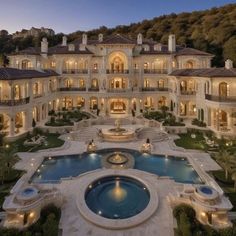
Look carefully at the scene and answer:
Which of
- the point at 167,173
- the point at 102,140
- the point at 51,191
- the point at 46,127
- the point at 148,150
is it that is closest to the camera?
the point at 51,191

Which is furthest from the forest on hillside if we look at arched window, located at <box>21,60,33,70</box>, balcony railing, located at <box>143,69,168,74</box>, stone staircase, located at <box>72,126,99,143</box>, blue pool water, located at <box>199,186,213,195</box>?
A: blue pool water, located at <box>199,186,213,195</box>

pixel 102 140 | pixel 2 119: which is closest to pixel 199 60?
pixel 102 140

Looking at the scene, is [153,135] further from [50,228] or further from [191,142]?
[50,228]

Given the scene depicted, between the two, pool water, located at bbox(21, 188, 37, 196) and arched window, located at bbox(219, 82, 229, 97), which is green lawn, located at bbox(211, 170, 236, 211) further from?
arched window, located at bbox(219, 82, 229, 97)

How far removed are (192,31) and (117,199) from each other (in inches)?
3047

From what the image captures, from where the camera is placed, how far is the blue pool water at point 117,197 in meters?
15.3

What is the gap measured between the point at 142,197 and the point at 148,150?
424 inches

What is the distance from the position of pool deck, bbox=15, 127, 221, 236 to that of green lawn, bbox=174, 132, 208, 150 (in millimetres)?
1341

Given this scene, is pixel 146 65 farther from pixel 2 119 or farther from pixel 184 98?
pixel 2 119

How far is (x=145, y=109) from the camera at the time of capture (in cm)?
4931

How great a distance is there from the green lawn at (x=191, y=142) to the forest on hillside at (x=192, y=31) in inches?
1363

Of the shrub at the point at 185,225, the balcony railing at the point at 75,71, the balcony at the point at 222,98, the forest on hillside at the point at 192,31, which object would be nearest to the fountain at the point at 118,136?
the balcony at the point at 222,98

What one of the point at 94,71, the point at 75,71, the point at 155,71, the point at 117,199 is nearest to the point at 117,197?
the point at 117,199

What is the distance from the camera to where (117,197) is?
55.5ft
